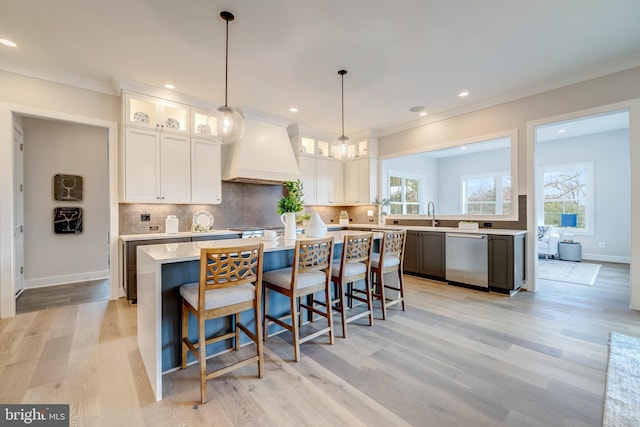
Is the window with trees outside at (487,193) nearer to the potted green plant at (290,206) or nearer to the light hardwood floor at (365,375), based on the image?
the light hardwood floor at (365,375)

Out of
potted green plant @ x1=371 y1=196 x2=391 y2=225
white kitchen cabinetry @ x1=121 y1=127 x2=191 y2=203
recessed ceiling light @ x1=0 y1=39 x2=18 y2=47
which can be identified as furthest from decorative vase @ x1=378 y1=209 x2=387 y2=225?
recessed ceiling light @ x1=0 y1=39 x2=18 y2=47

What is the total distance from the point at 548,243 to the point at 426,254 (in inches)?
142

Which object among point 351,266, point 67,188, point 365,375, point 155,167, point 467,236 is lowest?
point 365,375

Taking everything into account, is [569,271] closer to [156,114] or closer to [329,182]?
[329,182]

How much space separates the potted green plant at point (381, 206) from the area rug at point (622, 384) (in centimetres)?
372

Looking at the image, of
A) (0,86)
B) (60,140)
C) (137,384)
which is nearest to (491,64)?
(137,384)

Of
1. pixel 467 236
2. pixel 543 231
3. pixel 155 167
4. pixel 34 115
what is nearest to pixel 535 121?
pixel 467 236

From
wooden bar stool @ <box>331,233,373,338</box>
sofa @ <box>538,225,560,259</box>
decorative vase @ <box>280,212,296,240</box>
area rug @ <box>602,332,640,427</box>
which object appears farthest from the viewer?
sofa @ <box>538,225,560,259</box>

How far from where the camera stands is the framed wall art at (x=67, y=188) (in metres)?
4.54

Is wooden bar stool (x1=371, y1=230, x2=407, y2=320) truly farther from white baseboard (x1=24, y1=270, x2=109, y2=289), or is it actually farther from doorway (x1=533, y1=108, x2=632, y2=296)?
white baseboard (x1=24, y1=270, x2=109, y2=289)

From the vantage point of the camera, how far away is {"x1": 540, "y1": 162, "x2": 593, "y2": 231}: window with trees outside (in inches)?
254

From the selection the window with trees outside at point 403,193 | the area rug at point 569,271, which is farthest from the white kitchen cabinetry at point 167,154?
the area rug at point 569,271

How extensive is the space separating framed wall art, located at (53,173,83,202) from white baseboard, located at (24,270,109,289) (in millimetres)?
1272

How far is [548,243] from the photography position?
6.24 meters
